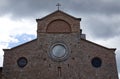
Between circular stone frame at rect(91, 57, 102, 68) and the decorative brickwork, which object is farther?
the decorative brickwork

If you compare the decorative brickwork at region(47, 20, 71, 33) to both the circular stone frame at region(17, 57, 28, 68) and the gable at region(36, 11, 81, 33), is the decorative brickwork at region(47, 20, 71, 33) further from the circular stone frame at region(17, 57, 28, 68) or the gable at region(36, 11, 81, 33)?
the circular stone frame at region(17, 57, 28, 68)

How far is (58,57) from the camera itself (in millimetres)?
24750

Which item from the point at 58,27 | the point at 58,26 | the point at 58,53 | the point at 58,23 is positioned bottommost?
the point at 58,53

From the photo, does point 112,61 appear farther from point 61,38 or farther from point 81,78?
point 61,38

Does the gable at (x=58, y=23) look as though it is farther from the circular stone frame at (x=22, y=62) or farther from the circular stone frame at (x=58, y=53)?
the circular stone frame at (x=22, y=62)

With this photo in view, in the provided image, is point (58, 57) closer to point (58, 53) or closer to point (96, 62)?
point (58, 53)

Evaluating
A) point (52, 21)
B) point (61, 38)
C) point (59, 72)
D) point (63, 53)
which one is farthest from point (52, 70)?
point (52, 21)

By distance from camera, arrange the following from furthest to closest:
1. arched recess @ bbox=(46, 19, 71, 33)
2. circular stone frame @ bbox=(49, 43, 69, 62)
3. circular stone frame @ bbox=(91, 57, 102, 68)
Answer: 1. arched recess @ bbox=(46, 19, 71, 33)
2. circular stone frame @ bbox=(49, 43, 69, 62)
3. circular stone frame @ bbox=(91, 57, 102, 68)

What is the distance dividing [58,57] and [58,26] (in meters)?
3.78

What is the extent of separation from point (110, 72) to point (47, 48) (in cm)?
745

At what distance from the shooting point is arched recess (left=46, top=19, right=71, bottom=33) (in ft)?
84.9

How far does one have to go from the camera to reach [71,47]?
82.6 ft

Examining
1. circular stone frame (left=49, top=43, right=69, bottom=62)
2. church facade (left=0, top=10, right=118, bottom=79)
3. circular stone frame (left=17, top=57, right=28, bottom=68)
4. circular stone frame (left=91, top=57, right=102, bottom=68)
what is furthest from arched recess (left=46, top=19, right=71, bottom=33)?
circular stone frame (left=91, top=57, right=102, bottom=68)

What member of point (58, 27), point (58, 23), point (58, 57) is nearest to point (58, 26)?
point (58, 27)
